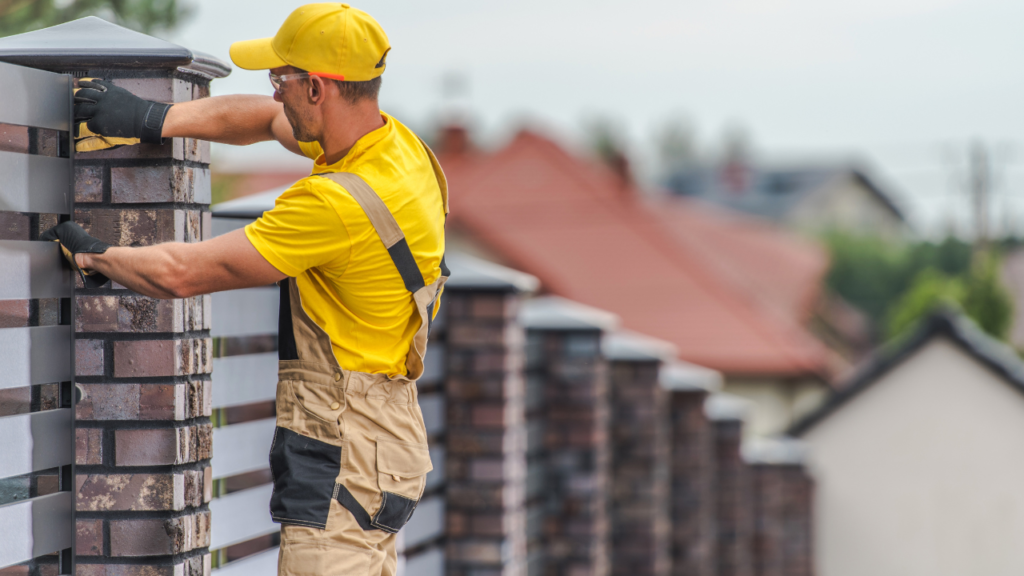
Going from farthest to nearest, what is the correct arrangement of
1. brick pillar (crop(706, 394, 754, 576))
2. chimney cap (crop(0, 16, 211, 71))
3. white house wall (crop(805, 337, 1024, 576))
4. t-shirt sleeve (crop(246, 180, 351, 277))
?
white house wall (crop(805, 337, 1024, 576)) < brick pillar (crop(706, 394, 754, 576)) < chimney cap (crop(0, 16, 211, 71)) < t-shirt sleeve (crop(246, 180, 351, 277))

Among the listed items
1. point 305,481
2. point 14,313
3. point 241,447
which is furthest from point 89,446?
point 241,447

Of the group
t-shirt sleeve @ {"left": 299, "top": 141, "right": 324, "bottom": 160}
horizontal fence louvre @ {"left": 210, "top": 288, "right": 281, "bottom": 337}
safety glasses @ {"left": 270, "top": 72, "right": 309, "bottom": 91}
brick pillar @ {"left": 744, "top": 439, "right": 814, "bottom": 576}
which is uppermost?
safety glasses @ {"left": 270, "top": 72, "right": 309, "bottom": 91}

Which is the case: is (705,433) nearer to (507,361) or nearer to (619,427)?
(619,427)

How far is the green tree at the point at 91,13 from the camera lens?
713 centimetres

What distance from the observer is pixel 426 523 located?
5.31m

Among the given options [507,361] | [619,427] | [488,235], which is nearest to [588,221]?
[488,235]

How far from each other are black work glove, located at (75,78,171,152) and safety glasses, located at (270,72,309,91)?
37 centimetres

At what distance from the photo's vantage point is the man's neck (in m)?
2.80

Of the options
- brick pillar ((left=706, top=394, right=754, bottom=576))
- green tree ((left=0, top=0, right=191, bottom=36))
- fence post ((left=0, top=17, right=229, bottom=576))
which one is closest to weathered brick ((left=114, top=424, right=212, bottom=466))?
fence post ((left=0, top=17, right=229, bottom=576))

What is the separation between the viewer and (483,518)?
5578 millimetres

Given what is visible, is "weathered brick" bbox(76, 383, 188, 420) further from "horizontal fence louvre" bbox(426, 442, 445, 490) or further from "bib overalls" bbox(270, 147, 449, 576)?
"horizontal fence louvre" bbox(426, 442, 445, 490)

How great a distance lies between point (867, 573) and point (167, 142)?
1520 cm

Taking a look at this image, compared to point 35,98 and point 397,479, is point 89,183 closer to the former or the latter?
point 35,98

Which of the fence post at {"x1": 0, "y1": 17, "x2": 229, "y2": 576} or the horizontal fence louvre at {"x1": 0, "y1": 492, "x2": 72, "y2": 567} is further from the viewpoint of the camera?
the fence post at {"x1": 0, "y1": 17, "x2": 229, "y2": 576}
